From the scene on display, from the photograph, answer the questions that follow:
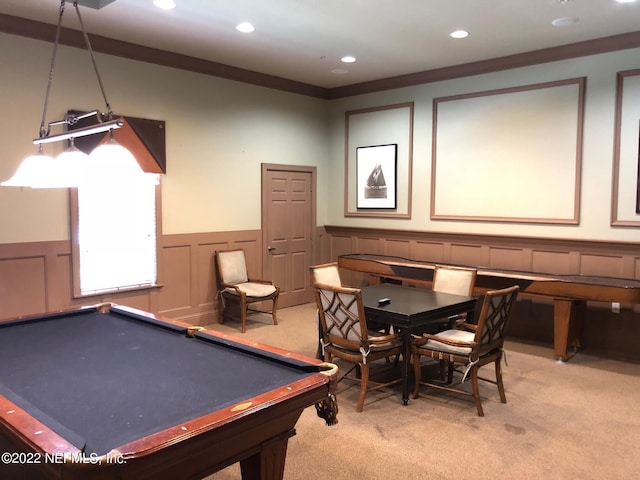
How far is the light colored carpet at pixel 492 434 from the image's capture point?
2752mm

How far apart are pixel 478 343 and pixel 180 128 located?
12.7 ft

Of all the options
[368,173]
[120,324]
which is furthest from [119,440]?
[368,173]

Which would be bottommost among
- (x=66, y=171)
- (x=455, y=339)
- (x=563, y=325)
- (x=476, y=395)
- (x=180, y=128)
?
(x=476, y=395)

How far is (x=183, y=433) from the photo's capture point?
1.53 meters

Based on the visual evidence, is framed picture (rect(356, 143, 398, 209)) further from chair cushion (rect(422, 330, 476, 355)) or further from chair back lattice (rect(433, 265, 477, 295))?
chair cushion (rect(422, 330, 476, 355))

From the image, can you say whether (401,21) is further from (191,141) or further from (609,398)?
(609,398)

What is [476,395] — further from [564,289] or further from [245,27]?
[245,27]

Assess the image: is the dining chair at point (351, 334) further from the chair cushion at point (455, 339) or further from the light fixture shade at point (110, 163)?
the light fixture shade at point (110, 163)

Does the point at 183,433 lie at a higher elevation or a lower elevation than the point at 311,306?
higher

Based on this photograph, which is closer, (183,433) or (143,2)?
(183,433)

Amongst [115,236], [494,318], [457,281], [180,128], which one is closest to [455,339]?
[494,318]

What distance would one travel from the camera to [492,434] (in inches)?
125

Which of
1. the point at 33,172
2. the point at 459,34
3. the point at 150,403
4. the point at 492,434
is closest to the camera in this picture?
the point at 150,403

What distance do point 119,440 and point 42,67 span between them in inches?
161
